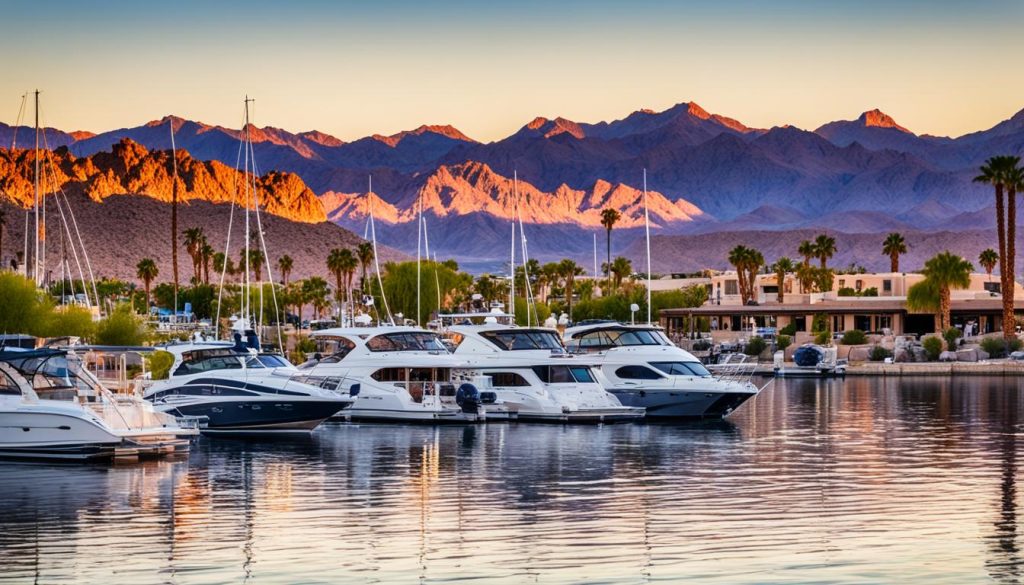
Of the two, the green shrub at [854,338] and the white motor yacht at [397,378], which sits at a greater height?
the green shrub at [854,338]

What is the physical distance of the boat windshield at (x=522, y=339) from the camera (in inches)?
1943

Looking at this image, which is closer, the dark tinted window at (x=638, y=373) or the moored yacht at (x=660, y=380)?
the moored yacht at (x=660, y=380)

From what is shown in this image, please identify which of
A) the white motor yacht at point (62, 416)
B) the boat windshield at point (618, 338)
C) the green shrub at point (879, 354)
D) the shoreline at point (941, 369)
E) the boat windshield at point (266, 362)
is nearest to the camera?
the white motor yacht at point (62, 416)

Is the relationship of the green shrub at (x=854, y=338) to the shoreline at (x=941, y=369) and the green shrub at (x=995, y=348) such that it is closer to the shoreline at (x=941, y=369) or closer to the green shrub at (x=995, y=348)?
the green shrub at (x=995, y=348)

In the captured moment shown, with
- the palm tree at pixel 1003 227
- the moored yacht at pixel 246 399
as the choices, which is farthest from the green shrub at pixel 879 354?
the moored yacht at pixel 246 399

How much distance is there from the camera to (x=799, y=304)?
11712 cm

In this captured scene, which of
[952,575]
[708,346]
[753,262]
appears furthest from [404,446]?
[753,262]

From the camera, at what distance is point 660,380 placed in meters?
50.4

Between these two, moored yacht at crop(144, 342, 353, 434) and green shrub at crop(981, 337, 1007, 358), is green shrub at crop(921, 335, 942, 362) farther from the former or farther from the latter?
moored yacht at crop(144, 342, 353, 434)

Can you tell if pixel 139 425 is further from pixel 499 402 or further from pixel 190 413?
pixel 499 402

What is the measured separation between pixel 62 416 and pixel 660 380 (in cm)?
2177

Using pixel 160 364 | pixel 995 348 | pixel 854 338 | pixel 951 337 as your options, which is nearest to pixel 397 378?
pixel 160 364

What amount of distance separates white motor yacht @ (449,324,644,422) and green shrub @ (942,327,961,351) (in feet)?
177

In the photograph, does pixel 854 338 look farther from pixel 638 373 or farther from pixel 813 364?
pixel 638 373
